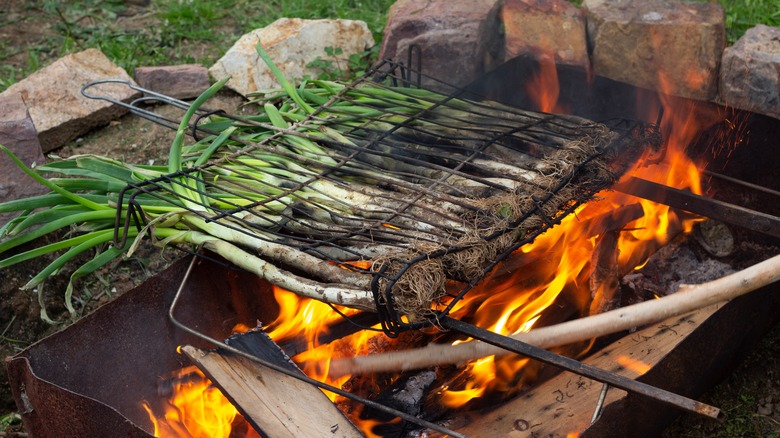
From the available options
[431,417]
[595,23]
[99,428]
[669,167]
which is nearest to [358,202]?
[431,417]

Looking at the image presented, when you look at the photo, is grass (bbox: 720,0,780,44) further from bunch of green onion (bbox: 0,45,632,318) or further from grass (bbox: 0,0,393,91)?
grass (bbox: 0,0,393,91)

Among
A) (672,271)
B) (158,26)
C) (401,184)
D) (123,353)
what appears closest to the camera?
(123,353)

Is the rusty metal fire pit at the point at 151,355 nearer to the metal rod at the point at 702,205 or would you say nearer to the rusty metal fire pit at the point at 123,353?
the rusty metal fire pit at the point at 123,353

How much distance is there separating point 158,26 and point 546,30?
2.76 meters

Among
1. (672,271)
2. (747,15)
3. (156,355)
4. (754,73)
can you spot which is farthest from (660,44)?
(156,355)

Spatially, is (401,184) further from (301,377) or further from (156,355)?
(156,355)

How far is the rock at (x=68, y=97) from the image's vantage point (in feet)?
13.7

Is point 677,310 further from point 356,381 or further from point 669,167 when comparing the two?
point 669,167

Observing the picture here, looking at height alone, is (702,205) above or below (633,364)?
above

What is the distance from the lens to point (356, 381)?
283 cm

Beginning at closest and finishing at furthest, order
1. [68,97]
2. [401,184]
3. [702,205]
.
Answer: [401,184], [702,205], [68,97]

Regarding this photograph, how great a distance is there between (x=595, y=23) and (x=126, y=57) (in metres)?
Result: 2.90

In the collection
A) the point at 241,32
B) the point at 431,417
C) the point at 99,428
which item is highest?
the point at 241,32

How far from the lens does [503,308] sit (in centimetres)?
292
